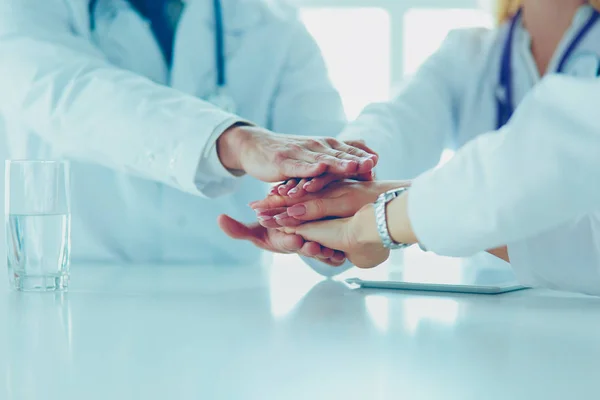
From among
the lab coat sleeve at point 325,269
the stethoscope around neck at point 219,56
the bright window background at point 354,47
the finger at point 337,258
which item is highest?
the bright window background at point 354,47

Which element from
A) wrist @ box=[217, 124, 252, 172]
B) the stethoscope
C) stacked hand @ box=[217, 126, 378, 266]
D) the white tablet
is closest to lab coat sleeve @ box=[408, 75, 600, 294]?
the white tablet

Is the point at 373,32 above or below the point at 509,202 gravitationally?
above

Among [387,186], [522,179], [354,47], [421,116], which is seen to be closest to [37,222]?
[387,186]

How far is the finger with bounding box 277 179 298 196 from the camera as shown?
1.17 m

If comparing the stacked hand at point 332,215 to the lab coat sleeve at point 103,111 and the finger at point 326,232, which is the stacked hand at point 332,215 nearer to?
the finger at point 326,232

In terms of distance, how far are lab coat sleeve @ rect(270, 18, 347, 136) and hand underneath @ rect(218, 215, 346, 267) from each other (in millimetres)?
477

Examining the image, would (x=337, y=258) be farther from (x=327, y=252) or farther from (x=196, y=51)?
(x=196, y=51)

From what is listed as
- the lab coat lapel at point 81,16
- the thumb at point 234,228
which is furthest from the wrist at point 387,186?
the lab coat lapel at point 81,16

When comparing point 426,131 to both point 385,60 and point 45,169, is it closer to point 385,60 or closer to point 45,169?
point 45,169

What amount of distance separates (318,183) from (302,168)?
0.12 ft

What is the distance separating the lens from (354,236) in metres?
1.03

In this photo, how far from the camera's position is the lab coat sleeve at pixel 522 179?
664 mm

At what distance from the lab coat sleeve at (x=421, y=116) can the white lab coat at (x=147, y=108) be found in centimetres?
11

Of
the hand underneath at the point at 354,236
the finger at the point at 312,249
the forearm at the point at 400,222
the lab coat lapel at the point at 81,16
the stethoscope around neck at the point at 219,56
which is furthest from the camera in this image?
the stethoscope around neck at the point at 219,56
